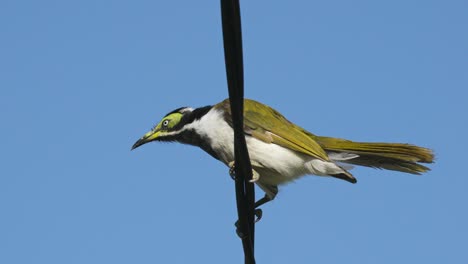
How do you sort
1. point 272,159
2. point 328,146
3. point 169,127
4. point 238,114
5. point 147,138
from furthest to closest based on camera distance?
point 147,138, point 169,127, point 328,146, point 272,159, point 238,114

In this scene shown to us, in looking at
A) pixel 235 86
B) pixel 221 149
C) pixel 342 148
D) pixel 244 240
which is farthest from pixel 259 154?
pixel 235 86

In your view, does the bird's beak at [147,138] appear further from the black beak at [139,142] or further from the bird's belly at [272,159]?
the bird's belly at [272,159]

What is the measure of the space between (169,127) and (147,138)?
318 mm

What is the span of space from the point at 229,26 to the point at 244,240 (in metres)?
1.33

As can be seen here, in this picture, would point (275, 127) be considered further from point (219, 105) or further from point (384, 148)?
point (384, 148)

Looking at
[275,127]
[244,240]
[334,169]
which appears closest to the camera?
[244,240]

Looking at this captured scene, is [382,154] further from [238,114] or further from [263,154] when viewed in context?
[238,114]

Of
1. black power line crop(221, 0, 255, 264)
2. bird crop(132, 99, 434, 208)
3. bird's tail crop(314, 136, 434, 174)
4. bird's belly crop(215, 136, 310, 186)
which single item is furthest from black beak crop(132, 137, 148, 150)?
black power line crop(221, 0, 255, 264)

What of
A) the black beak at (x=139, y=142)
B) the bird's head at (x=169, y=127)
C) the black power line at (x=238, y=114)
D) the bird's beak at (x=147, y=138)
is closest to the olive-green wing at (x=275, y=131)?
the bird's head at (x=169, y=127)

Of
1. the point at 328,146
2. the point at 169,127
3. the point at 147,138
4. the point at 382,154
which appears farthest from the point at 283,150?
the point at 147,138

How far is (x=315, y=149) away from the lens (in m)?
5.93

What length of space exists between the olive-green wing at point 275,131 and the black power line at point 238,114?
1.95 m

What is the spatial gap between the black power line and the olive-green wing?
1954 millimetres

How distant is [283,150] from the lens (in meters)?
5.90
